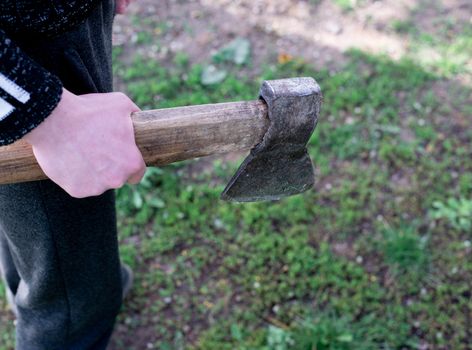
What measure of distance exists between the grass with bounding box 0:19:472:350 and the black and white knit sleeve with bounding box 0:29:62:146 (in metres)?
1.66

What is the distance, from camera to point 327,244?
2.70 meters

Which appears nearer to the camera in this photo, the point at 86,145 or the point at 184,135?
the point at 86,145

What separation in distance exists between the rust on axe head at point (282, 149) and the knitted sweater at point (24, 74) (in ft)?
1.79

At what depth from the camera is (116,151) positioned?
1.11 metres

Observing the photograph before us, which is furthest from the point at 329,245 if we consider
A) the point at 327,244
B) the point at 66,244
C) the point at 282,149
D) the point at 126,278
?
the point at 66,244

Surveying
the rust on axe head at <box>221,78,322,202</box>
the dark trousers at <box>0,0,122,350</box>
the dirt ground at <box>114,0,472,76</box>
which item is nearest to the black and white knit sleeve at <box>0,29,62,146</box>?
the dark trousers at <box>0,0,122,350</box>

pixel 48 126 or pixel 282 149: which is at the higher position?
pixel 48 126

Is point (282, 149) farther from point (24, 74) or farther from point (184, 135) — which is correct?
Result: point (24, 74)

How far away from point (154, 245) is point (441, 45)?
8.67ft

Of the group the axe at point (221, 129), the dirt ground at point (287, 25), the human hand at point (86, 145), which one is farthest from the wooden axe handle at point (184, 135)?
the dirt ground at point (287, 25)

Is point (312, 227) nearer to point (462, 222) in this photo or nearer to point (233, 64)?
point (462, 222)

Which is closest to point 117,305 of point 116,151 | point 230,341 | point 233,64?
point 230,341

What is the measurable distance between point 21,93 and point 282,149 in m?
0.71

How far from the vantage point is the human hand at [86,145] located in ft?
3.47
